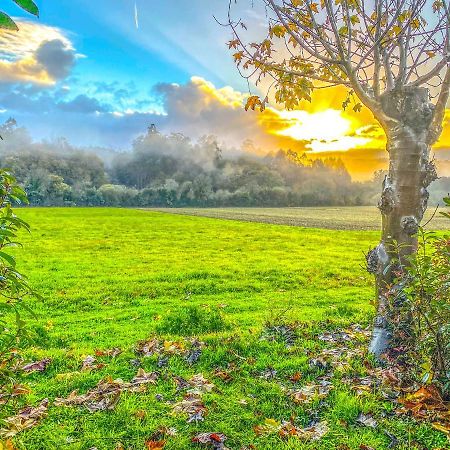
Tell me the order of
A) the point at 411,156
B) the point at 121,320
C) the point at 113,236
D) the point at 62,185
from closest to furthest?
the point at 411,156 < the point at 121,320 < the point at 113,236 < the point at 62,185

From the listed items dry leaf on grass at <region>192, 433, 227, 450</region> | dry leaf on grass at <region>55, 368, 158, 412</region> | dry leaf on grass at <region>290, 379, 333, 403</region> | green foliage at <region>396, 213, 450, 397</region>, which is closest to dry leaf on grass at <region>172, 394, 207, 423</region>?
dry leaf on grass at <region>192, 433, 227, 450</region>

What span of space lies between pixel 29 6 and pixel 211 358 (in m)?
6.07

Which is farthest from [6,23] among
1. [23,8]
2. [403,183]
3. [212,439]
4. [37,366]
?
[37,366]

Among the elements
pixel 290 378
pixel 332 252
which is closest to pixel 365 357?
pixel 290 378

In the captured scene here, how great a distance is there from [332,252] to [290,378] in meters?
19.6

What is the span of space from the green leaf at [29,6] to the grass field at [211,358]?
319 centimetres

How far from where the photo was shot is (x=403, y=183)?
21.9 ft

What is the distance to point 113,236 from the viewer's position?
34750 mm

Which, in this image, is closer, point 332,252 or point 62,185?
point 332,252

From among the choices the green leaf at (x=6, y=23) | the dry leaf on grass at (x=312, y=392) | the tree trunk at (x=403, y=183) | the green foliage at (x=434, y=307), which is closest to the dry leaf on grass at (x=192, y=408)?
the dry leaf on grass at (x=312, y=392)

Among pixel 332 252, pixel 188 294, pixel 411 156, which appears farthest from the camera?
pixel 332 252

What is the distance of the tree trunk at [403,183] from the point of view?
21.8 ft

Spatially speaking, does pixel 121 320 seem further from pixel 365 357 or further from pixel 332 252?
pixel 332 252

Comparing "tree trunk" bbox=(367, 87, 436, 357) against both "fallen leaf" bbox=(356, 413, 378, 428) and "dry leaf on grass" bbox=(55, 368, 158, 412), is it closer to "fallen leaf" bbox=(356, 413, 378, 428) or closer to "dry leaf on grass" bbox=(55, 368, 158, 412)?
"fallen leaf" bbox=(356, 413, 378, 428)
